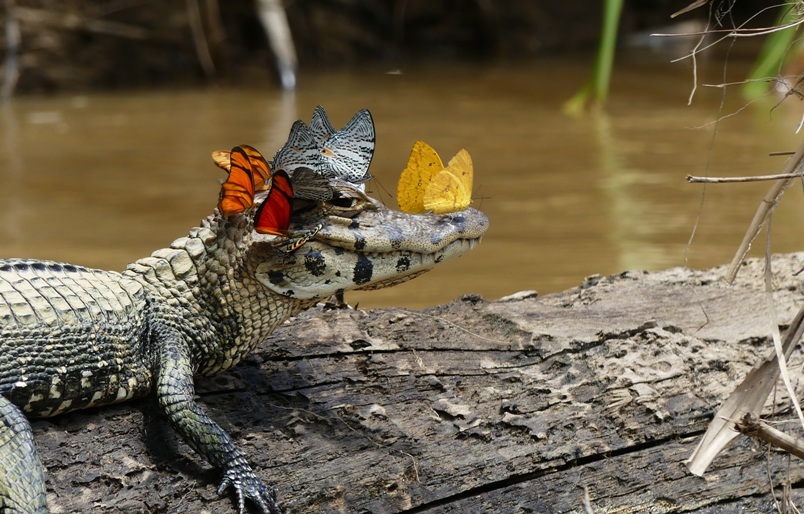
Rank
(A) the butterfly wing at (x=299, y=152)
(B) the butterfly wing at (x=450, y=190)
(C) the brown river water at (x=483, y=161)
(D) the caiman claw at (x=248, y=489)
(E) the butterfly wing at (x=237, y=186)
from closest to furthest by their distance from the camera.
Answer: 1. (D) the caiman claw at (x=248, y=489)
2. (E) the butterfly wing at (x=237, y=186)
3. (A) the butterfly wing at (x=299, y=152)
4. (B) the butterfly wing at (x=450, y=190)
5. (C) the brown river water at (x=483, y=161)

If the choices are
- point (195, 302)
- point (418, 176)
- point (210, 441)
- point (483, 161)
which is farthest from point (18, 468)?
point (483, 161)

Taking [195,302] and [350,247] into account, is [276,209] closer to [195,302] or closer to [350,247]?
[350,247]

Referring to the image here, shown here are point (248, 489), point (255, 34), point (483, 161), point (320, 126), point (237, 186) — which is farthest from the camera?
point (255, 34)

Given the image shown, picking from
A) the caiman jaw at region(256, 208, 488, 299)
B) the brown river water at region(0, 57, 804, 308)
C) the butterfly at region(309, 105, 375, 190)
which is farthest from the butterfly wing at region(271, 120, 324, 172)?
the brown river water at region(0, 57, 804, 308)

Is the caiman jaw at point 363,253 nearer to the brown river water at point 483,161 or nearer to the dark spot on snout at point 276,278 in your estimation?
the dark spot on snout at point 276,278

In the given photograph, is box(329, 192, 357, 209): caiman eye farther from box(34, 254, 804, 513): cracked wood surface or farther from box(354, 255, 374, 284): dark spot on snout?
box(34, 254, 804, 513): cracked wood surface

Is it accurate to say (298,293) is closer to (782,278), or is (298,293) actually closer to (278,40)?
(782,278)

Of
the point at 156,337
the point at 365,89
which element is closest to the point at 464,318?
the point at 156,337

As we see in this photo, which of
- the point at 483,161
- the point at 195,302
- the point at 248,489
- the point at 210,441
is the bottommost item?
the point at 248,489

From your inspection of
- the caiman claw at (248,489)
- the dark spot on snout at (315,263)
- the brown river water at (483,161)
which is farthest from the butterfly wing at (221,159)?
the brown river water at (483,161)
